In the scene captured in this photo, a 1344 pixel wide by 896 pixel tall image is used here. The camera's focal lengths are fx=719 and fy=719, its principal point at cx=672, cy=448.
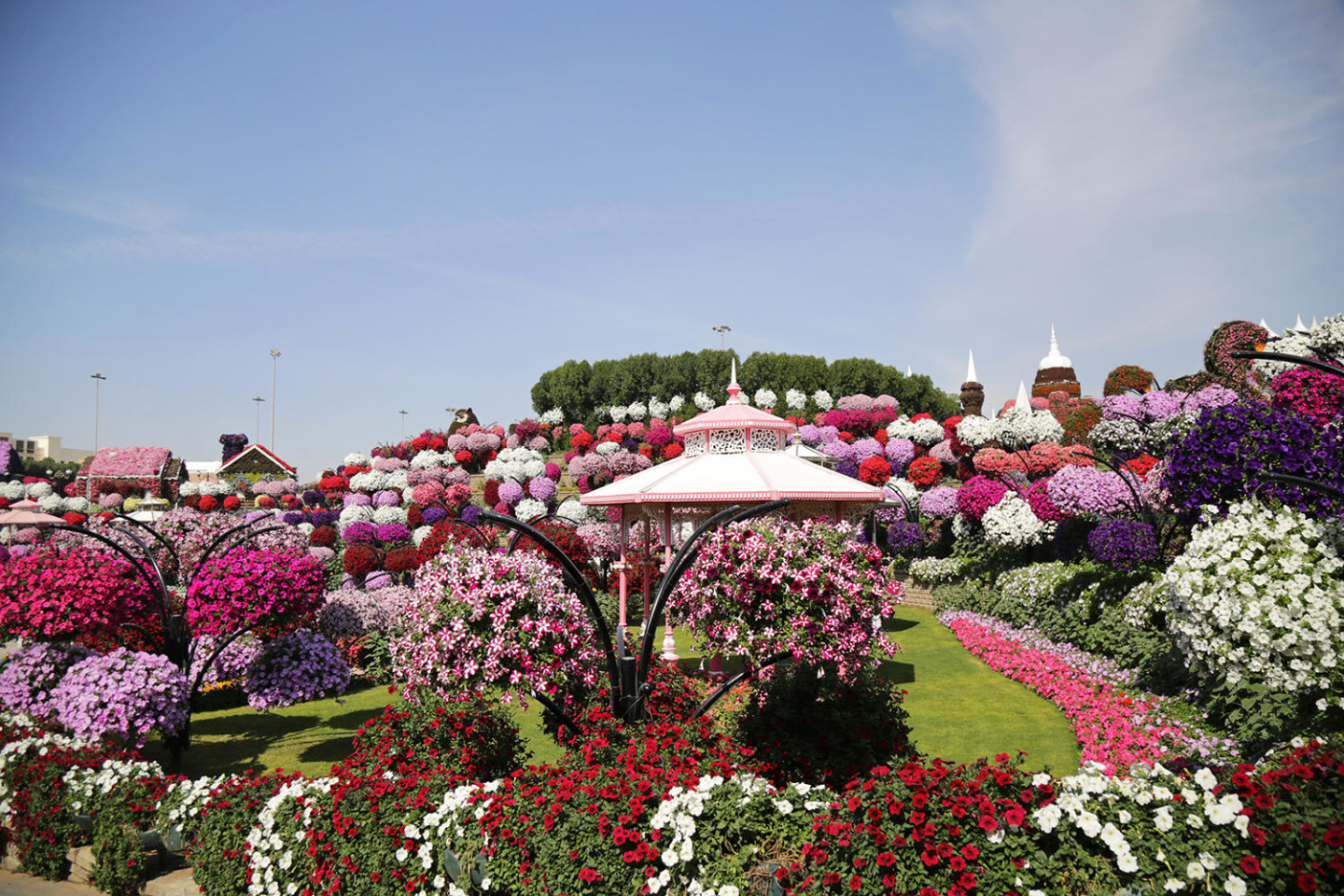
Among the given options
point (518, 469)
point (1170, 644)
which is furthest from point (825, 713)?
point (518, 469)

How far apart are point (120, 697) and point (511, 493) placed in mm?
30982

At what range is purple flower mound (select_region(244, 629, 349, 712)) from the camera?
9.53 metres

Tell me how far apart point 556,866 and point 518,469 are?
125ft

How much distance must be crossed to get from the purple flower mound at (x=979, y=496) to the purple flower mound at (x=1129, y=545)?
6.47 m

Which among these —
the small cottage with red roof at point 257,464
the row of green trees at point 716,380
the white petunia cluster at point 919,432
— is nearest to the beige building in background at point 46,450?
the small cottage with red roof at point 257,464

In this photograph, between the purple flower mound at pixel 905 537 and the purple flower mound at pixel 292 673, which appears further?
the purple flower mound at pixel 905 537

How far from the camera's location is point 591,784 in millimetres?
5578

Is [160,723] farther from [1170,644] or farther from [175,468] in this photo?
[175,468]

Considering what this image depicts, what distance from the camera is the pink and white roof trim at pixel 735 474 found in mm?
12797

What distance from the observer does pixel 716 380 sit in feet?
179

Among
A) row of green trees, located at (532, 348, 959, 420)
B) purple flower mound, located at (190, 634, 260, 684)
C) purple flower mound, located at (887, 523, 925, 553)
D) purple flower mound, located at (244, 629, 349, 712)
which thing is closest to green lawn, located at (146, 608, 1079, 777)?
purple flower mound, located at (244, 629, 349, 712)

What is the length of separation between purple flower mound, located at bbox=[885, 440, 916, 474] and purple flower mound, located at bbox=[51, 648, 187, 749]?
3071cm

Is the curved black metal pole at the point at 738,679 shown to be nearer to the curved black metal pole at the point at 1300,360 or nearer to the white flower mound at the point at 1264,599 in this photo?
the white flower mound at the point at 1264,599

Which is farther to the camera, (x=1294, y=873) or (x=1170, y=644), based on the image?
(x=1170, y=644)
